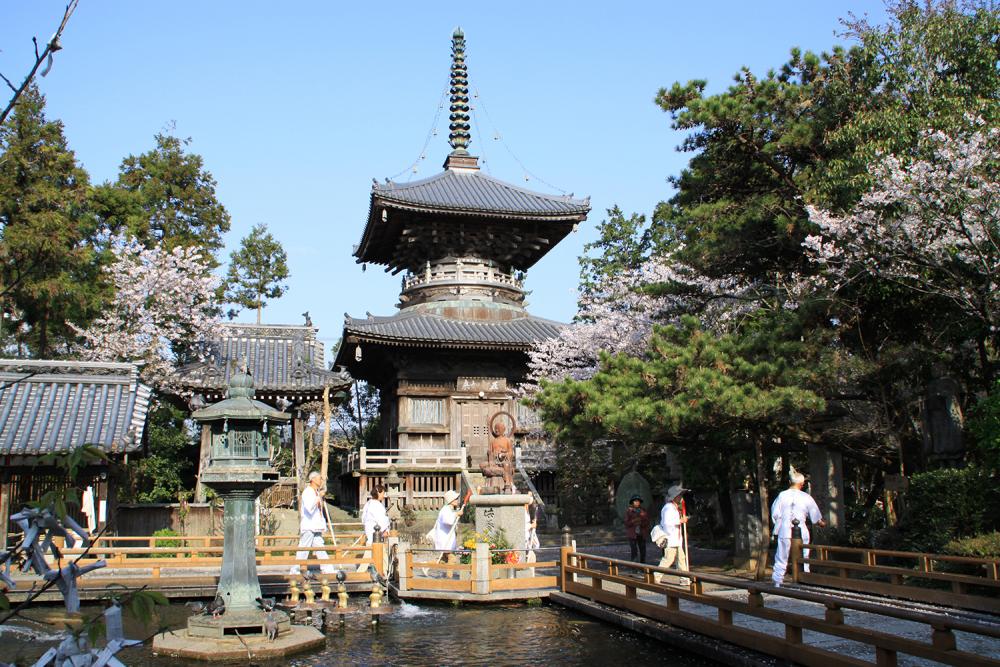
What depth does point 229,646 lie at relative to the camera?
33.8 ft

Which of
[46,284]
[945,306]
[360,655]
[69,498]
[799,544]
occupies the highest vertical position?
[46,284]

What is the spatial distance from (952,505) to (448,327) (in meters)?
19.3

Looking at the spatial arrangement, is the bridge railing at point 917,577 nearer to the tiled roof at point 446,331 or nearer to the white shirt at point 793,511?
the white shirt at point 793,511


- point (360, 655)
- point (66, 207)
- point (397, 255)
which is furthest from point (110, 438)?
point (397, 255)

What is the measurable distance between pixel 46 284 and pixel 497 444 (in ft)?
54.3

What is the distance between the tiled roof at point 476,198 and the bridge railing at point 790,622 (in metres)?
20.1

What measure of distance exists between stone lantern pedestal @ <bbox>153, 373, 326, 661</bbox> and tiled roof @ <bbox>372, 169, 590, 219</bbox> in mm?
20393

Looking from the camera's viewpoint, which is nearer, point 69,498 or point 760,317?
point 69,498

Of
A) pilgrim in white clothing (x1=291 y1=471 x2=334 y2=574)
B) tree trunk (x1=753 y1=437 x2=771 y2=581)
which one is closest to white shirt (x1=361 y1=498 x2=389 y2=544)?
pilgrim in white clothing (x1=291 y1=471 x2=334 y2=574)

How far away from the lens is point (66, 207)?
1067 inches

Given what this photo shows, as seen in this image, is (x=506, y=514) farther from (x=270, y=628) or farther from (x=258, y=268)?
(x=258, y=268)

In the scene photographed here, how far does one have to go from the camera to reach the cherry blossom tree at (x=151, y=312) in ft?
95.0

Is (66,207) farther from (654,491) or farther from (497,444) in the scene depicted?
(654,491)

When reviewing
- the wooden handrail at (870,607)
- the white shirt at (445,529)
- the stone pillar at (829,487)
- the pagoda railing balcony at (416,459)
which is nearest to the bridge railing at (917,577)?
the stone pillar at (829,487)
